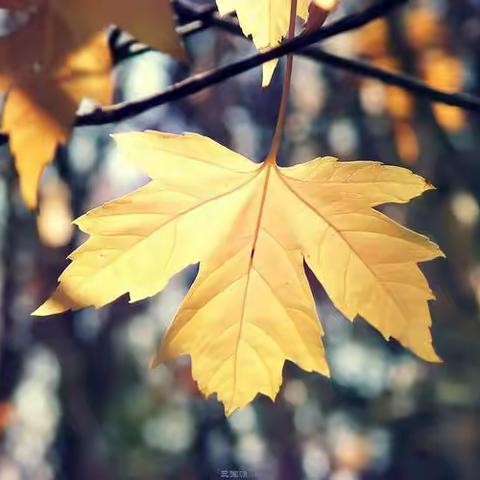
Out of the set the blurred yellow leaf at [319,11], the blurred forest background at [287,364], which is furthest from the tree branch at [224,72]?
the blurred forest background at [287,364]

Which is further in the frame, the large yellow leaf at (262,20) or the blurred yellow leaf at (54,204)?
the blurred yellow leaf at (54,204)

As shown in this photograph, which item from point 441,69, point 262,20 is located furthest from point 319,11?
point 441,69

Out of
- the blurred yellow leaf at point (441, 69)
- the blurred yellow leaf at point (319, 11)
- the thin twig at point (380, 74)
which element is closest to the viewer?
the blurred yellow leaf at point (319, 11)

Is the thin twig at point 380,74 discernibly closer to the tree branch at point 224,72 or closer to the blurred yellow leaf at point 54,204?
the tree branch at point 224,72

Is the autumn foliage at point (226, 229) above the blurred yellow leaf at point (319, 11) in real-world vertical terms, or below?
below

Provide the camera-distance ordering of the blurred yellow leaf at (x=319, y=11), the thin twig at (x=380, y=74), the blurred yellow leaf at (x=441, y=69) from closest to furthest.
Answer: the blurred yellow leaf at (x=319, y=11)
the thin twig at (x=380, y=74)
the blurred yellow leaf at (x=441, y=69)

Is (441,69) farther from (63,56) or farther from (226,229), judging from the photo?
(63,56)

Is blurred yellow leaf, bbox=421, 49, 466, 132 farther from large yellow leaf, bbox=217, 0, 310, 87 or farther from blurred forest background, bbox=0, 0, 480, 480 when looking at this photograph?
large yellow leaf, bbox=217, 0, 310, 87

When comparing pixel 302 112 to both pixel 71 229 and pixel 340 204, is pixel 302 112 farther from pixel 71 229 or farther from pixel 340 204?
pixel 340 204
